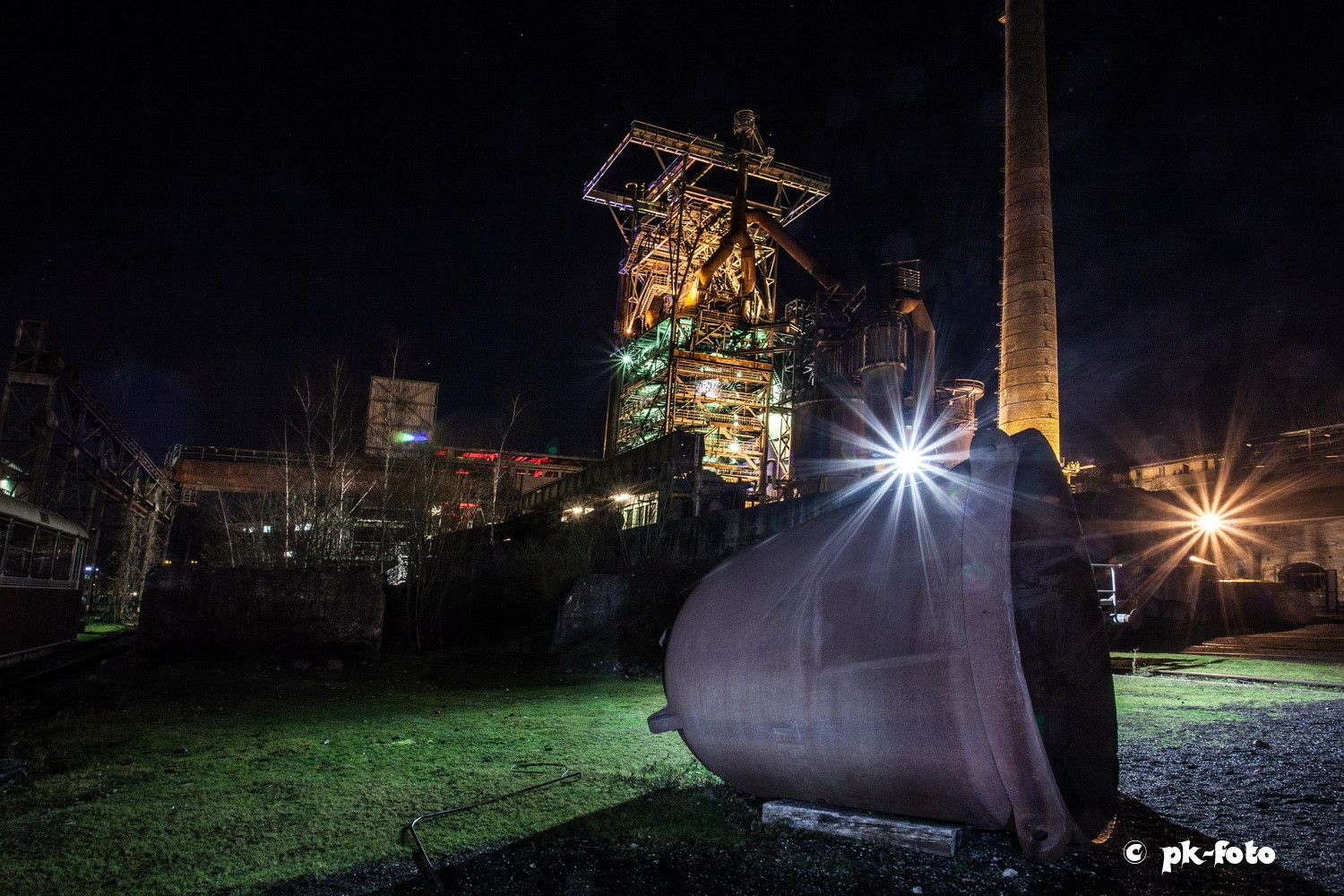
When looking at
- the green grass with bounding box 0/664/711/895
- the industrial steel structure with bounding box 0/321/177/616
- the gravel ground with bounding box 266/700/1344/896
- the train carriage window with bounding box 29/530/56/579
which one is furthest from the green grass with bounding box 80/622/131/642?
the gravel ground with bounding box 266/700/1344/896

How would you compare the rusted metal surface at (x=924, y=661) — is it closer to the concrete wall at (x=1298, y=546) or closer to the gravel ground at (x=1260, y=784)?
the gravel ground at (x=1260, y=784)

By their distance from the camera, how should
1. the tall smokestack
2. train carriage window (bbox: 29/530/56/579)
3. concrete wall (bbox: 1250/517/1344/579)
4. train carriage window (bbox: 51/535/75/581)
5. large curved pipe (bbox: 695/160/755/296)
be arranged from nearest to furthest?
train carriage window (bbox: 29/530/56/579)
train carriage window (bbox: 51/535/75/581)
concrete wall (bbox: 1250/517/1344/579)
the tall smokestack
large curved pipe (bbox: 695/160/755/296)

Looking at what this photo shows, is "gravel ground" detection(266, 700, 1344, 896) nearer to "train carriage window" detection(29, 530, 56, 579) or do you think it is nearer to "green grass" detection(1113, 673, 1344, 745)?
"green grass" detection(1113, 673, 1344, 745)

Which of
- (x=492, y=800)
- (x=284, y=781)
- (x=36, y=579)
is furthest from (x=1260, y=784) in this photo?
(x=36, y=579)

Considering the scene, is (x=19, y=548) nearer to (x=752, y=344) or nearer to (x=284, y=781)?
(x=284, y=781)

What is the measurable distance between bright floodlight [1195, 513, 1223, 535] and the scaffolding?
15443 millimetres

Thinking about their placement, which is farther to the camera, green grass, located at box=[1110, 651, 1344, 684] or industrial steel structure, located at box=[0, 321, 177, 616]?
industrial steel structure, located at box=[0, 321, 177, 616]

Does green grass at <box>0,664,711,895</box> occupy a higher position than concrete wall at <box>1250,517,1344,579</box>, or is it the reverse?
concrete wall at <box>1250,517,1344,579</box>

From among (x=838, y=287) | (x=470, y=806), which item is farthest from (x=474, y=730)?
(x=838, y=287)

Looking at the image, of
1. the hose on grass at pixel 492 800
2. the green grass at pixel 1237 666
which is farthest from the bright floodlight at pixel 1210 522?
the hose on grass at pixel 492 800

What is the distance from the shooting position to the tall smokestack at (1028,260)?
94.7ft

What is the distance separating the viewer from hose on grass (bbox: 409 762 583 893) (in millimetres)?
3221

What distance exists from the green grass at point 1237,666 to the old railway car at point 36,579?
52.9 ft

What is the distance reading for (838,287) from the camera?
2998 cm
